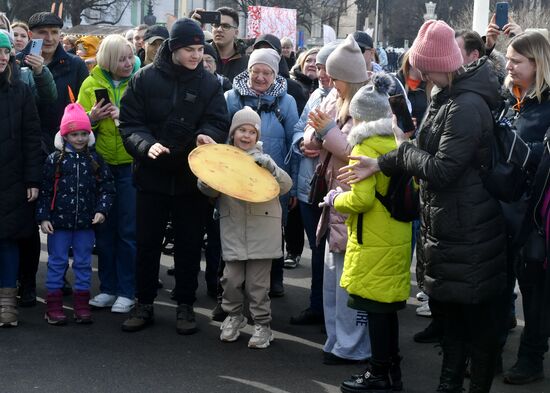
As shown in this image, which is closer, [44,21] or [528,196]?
[528,196]

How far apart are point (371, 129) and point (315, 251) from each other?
1.78 m

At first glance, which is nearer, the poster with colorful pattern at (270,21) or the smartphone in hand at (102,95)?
the smartphone in hand at (102,95)

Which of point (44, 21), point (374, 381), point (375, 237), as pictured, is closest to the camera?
point (375, 237)

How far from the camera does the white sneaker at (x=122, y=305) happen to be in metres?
7.57

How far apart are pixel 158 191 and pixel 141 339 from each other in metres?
1.05

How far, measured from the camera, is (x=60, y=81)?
8172mm

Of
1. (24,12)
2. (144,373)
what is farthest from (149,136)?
(24,12)

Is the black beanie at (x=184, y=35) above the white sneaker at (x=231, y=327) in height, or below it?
above

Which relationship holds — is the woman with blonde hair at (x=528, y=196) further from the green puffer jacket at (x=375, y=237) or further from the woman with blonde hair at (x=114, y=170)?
the woman with blonde hair at (x=114, y=170)

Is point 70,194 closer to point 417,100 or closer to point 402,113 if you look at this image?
point 402,113

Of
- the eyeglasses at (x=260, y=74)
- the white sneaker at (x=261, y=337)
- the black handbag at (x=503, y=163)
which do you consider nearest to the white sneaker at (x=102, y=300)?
the white sneaker at (x=261, y=337)

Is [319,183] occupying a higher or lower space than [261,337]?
higher

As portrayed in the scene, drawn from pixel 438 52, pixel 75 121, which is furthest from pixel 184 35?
pixel 438 52

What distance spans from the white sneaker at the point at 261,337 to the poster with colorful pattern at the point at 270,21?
15.1 metres
